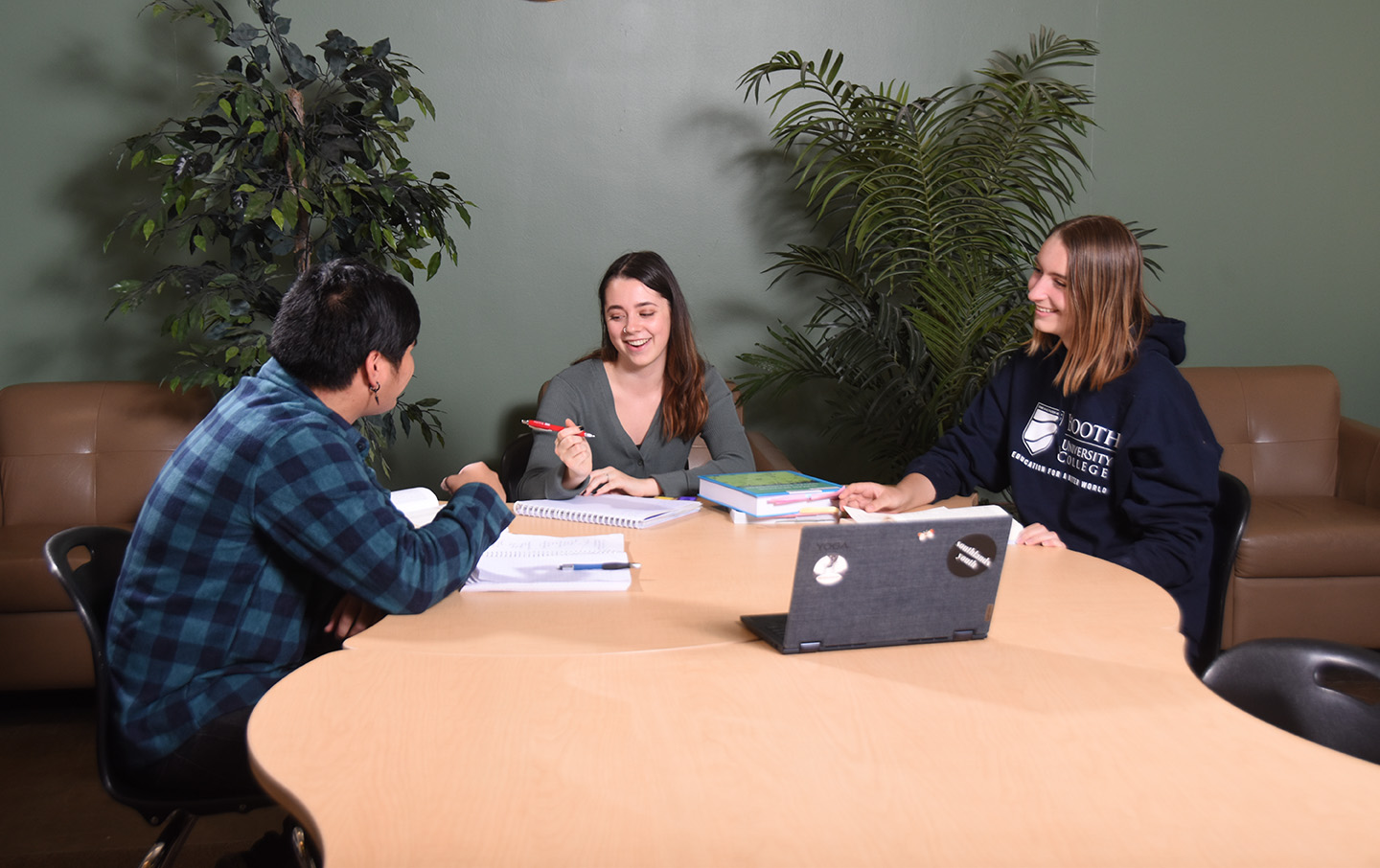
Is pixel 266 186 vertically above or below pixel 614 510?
above

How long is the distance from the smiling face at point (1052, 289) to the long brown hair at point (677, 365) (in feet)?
3.13

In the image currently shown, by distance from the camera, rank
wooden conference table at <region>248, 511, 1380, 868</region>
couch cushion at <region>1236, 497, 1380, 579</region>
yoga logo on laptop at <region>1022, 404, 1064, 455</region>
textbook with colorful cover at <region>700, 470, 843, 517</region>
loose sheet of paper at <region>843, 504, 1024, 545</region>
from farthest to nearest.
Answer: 1. couch cushion at <region>1236, 497, 1380, 579</region>
2. yoga logo on laptop at <region>1022, 404, 1064, 455</region>
3. textbook with colorful cover at <region>700, 470, 843, 517</region>
4. loose sheet of paper at <region>843, 504, 1024, 545</region>
5. wooden conference table at <region>248, 511, 1380, 868</region>

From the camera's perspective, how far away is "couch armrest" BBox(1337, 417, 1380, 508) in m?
3.57

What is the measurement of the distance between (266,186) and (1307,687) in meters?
2.83

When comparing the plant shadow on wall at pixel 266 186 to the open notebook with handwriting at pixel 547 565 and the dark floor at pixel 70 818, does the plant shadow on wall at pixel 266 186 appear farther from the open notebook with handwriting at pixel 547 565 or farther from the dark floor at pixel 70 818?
the open notebook with handwriting at pixel 547 565

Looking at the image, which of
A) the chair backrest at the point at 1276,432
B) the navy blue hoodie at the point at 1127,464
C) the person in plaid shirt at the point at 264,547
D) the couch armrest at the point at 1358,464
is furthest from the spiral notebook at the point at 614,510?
the couch armrest at the point at 1358,464

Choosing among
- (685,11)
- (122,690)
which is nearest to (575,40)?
(685,11)

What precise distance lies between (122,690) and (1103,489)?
1808 millimetres

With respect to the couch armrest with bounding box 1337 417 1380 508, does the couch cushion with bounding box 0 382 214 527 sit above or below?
below

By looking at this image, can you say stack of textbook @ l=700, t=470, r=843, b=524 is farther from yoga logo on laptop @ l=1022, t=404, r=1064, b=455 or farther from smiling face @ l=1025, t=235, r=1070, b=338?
smiling face @ l=1025, t=235, r=1070, b=338

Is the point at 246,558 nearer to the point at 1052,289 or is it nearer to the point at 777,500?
the point at 777,500

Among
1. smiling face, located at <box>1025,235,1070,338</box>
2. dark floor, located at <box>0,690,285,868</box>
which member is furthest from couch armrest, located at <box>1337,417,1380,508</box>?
dark floor, located at <box>0,690,285,868</box>

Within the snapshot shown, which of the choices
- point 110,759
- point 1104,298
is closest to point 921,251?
point 1104,298

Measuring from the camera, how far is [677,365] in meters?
2.71
